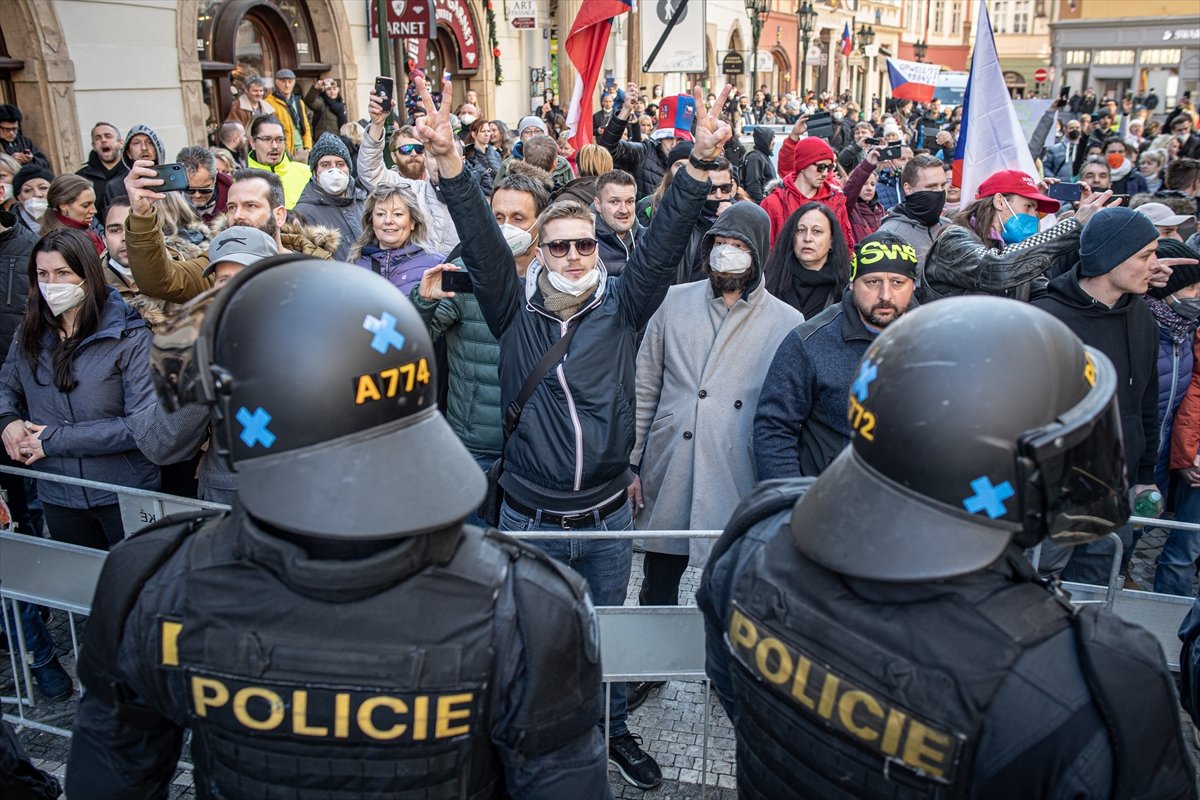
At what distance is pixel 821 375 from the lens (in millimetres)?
A: 3383

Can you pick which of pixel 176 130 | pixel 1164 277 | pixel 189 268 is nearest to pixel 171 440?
pixel 189 268

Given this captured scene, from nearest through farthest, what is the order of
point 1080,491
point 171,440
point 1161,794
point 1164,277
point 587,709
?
1. point 1161,794
2. point 1080,491
3. point 587,709
4. point 171,440
5. point 1164,277

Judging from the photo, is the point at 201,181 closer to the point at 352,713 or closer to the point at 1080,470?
the point at 352,713

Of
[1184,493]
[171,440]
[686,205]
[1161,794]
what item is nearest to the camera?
[1161,794]

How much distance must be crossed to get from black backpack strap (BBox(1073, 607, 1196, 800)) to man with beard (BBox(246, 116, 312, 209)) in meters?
6.94

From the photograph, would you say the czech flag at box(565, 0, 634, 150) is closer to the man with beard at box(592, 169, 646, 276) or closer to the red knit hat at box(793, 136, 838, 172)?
the red knit hat at box(793, 136, 838, 172)

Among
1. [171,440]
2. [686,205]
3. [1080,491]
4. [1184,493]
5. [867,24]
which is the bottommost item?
[1184,493]

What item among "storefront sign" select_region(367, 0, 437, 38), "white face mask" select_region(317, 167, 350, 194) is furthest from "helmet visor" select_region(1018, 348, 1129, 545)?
"storefront sign" select_region(367, 0, 437, 38)

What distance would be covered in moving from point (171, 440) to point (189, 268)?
37.6 inches

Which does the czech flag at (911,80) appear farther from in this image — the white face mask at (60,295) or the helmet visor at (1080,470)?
the helmet visor at (1080,470)

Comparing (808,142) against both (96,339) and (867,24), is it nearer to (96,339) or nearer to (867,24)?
(96,339)

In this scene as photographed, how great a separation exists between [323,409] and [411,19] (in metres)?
9.48

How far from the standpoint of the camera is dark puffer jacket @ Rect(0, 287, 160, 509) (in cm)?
360

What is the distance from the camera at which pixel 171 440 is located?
11.1ft
